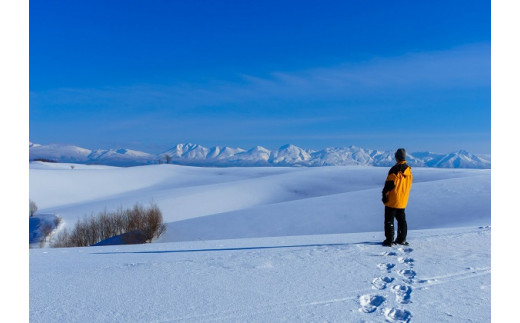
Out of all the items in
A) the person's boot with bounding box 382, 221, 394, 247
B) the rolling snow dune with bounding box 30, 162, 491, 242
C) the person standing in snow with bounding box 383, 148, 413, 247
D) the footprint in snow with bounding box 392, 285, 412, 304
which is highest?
the person standing in snow with bounding box 383, 148, 413, 247

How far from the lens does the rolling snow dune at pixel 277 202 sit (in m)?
17.4

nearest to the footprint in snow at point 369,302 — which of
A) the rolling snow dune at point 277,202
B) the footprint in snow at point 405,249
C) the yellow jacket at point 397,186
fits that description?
the footprint in snow at point 405,249

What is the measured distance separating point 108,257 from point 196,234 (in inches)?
412

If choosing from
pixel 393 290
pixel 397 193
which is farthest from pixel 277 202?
pixel 393 290

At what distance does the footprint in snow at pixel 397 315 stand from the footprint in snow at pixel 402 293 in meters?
0.25

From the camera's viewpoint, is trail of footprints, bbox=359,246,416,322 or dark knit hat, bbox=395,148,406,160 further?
dark knit hat, bbox=395,148,406,160

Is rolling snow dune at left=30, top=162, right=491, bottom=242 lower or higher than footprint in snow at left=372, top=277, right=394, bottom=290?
lower

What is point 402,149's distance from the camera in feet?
Answer: 22.9

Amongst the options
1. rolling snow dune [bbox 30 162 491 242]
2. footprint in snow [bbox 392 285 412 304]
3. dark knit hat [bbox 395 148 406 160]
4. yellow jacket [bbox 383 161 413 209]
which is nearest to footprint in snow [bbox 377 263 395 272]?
footprint in snow [bbox 392 285 412 304]

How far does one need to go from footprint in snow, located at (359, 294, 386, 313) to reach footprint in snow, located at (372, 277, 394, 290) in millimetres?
347

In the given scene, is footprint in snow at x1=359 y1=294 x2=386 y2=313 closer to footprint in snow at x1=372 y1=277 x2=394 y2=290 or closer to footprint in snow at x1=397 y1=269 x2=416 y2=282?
footprint in snow at x1=372 y1=277 x2=394 y2=290

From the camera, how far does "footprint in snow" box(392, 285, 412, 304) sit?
4.17 metres

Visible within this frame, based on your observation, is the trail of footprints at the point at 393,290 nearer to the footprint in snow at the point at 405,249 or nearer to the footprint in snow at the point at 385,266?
the footprint in snow at the point at 385,266

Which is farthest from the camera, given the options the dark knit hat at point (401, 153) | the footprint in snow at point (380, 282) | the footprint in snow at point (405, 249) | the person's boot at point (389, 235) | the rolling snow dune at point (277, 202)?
the rolling snow dune at point (277, 202)
